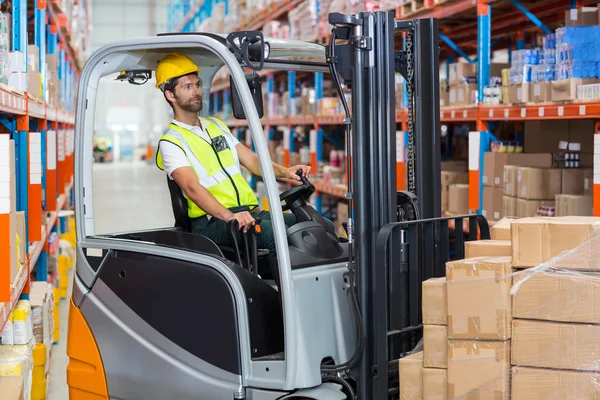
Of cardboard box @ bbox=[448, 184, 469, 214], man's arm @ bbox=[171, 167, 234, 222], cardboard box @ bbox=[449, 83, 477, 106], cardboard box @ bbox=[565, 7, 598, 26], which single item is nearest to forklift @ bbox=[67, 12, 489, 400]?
man's arm @ bbox=[171, 167, 234, 222]

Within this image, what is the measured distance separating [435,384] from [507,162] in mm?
3297

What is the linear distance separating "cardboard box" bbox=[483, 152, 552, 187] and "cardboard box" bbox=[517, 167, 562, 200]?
0.88 ft

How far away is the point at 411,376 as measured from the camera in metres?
3.37

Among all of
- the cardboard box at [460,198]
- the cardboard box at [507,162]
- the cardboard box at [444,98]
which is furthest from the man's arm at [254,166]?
the cardboard box at [444,98]

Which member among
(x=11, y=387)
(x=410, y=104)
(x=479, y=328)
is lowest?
(x=11, y=387)

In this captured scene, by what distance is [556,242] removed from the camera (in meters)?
3.11

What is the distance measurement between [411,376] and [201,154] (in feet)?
4.69

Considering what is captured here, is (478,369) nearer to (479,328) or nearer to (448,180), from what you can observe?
(479,328)

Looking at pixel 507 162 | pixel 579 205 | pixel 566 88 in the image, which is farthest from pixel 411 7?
pixel 579 205

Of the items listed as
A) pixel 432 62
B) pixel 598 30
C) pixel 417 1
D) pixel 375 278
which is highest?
pixel 417 1

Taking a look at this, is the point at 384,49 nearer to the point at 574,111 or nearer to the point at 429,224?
the point at 429,224

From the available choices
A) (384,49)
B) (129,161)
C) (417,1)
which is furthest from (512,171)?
(129,161)

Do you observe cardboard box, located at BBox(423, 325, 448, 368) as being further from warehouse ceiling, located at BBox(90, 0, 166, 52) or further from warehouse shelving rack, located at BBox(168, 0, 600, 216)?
warehouse ceiling, located at BBox(90, 0, 166, 52)

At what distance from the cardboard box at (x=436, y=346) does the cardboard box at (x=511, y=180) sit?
117 inches
